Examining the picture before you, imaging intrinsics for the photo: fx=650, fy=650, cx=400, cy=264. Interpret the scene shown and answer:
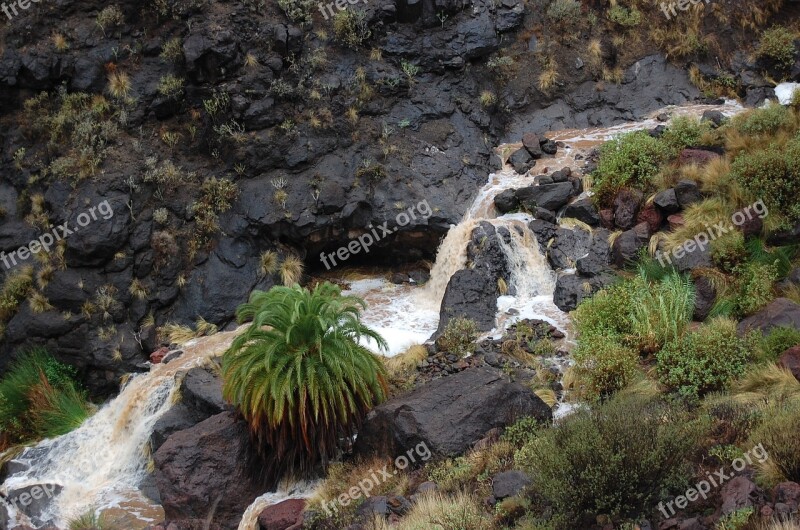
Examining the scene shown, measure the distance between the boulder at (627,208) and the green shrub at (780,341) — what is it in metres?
4.54

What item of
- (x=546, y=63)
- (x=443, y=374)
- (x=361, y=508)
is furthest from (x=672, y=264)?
(x=546, y=63)

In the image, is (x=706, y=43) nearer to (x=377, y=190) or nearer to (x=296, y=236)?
(x=377, y=190)

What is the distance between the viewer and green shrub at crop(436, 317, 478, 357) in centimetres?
1138

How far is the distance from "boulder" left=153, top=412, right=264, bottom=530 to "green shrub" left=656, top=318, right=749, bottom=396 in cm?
606

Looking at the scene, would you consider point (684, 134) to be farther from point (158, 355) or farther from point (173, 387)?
point (158, 355)

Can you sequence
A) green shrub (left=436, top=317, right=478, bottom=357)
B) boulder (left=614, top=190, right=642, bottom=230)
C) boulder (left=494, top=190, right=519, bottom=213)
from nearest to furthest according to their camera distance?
1. green shrub (left=436, top=317, right=478, bottom=357)
2. boulder (left=614, top=190, right=642, bottom=230)
3. boulder (left=494, top=190, right=519, bottom=213)

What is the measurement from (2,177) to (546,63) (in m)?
13.9

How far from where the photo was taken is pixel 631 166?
44.1 feet

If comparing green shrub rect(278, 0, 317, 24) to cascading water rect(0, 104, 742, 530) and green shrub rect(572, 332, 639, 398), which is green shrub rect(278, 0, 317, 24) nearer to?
cascading water rect(0, 104, 742, 530)

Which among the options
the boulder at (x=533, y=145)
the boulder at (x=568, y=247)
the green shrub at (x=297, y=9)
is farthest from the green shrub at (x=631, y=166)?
the green shrub at (x=297, y=9)

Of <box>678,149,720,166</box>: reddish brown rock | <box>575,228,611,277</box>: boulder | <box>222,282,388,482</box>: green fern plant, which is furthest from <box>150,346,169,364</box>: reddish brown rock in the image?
<box>678,149,720,166</box>: reddish brown rock

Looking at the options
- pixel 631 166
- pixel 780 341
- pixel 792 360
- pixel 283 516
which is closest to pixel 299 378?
pixel 283 516

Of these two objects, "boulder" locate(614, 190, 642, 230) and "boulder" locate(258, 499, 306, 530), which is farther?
"boulder" locate(614, 190, 642, 230)

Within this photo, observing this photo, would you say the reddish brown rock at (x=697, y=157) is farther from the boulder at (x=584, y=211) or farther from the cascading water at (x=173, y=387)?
the cascading water at (x=173, y=387)
